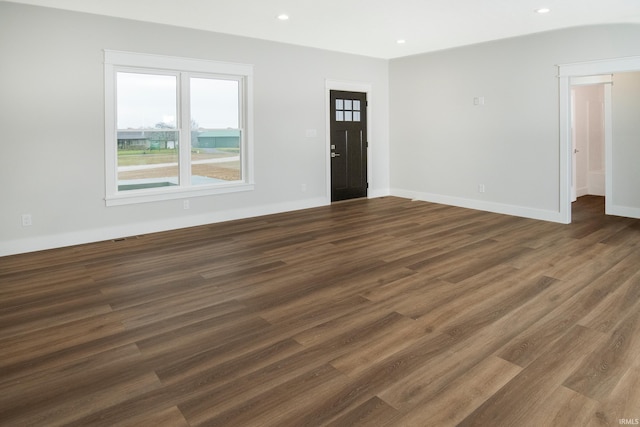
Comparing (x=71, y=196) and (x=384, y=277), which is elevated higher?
(x=71, y=196)

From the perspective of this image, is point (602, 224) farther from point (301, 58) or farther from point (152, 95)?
point (152, 95)

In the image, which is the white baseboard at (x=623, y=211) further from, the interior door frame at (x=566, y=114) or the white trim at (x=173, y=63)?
the white trim at (x=173, y=63)

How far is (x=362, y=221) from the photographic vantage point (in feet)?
20.7

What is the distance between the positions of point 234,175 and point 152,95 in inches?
64.3

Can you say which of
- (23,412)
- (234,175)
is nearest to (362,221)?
(234,175)

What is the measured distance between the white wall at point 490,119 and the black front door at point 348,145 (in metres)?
0.72

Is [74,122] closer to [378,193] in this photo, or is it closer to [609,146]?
[378,193]

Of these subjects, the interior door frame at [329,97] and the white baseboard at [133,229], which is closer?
the white baseboard at [133,229]

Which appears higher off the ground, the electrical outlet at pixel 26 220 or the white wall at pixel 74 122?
the white wall at pixel 74 122

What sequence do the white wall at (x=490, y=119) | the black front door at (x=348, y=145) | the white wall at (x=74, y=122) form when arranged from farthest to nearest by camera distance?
the black front door at (x=348, y=145) → the white wall at (x=490, y=119) → the white wall at (x=74, y=122)

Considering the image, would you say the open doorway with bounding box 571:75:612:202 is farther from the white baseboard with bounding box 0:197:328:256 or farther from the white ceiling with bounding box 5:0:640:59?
the white baseboard with bounding box 0:197:328:256

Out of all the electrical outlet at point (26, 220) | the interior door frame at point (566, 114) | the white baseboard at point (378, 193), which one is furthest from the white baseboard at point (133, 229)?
the interior door frame at point (566, 114)

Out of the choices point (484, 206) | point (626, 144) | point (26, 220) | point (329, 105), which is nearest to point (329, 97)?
point (329, 105)

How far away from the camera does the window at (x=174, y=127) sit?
543 centimetres
